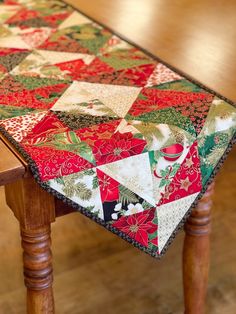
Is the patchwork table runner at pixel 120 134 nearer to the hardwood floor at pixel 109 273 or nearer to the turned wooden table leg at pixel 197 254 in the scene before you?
the turned wooden table leg at pixel 197 254

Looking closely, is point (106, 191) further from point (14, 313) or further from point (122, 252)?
point (122, 252)

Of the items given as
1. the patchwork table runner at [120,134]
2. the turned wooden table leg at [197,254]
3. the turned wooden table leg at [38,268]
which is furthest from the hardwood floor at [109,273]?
the patchwork table runner at [120,134]

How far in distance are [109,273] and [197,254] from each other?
46 centimetres

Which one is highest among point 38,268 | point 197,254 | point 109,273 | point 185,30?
point 185,30

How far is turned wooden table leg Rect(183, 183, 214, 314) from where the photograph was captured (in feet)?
4.38

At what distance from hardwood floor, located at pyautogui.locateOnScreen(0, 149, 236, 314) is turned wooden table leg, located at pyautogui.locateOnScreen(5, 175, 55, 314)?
0.45m

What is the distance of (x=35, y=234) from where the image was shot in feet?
3.70

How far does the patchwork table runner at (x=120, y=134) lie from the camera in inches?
40.4

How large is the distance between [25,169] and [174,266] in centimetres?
96

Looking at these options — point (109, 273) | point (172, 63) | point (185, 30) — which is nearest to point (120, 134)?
point (172, 63)

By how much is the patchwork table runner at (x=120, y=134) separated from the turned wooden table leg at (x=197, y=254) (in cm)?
19

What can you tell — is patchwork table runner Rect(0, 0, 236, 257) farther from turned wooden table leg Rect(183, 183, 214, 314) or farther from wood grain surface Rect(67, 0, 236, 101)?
turned wooden table leg Rect(183, 183, 214, 314)

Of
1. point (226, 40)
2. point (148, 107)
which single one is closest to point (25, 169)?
point (148, 107)

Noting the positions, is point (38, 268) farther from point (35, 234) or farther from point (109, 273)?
point (109, 273)
